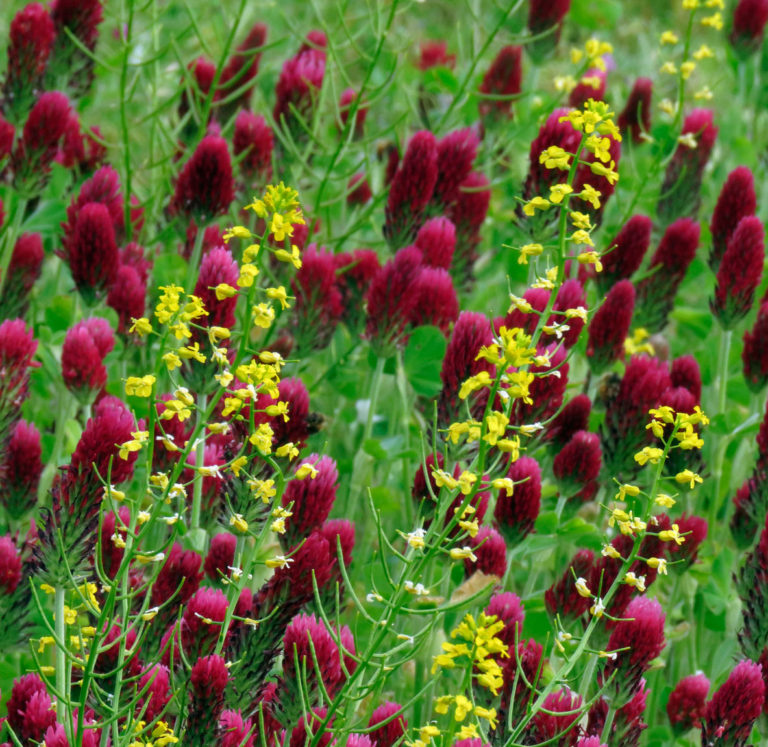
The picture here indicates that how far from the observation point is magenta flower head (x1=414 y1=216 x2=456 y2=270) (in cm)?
271

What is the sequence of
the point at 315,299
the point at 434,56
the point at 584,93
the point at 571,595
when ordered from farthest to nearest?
the point at 434,56 → the point at 584,93 → the point at 315,299 → the point at 571,595

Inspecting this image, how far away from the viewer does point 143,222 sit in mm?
3111

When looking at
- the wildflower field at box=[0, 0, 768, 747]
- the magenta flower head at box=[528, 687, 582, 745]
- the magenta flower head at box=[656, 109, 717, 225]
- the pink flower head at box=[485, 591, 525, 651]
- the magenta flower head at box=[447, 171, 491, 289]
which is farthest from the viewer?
the magenta flower head at box=[656, 109, 717, 225]

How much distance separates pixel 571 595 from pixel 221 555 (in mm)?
614

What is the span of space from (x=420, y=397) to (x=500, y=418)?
1.52 metres

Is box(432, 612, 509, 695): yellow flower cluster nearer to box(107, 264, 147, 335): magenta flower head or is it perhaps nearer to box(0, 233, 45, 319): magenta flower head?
box(107, 264, 147, 335): magenta flower head

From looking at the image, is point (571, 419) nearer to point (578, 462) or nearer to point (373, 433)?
point (578, 462)

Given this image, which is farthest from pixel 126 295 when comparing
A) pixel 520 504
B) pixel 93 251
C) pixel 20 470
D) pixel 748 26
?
pixel 748 26

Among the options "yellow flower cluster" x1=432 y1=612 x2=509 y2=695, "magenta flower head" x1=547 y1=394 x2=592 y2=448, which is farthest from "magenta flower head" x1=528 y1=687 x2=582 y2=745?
"magenta flower head" x1=547 y1=394 x2=592 y2=448

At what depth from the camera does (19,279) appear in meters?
2.87

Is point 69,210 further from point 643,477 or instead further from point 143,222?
point 643,477

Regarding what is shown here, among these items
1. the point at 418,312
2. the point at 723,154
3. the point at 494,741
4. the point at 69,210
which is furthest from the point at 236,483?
the point at 723,154

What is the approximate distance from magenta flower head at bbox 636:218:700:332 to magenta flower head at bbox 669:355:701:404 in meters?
0.46

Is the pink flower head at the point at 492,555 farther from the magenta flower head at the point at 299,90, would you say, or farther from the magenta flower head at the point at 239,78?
the magenta flower head at the point at 239,78
